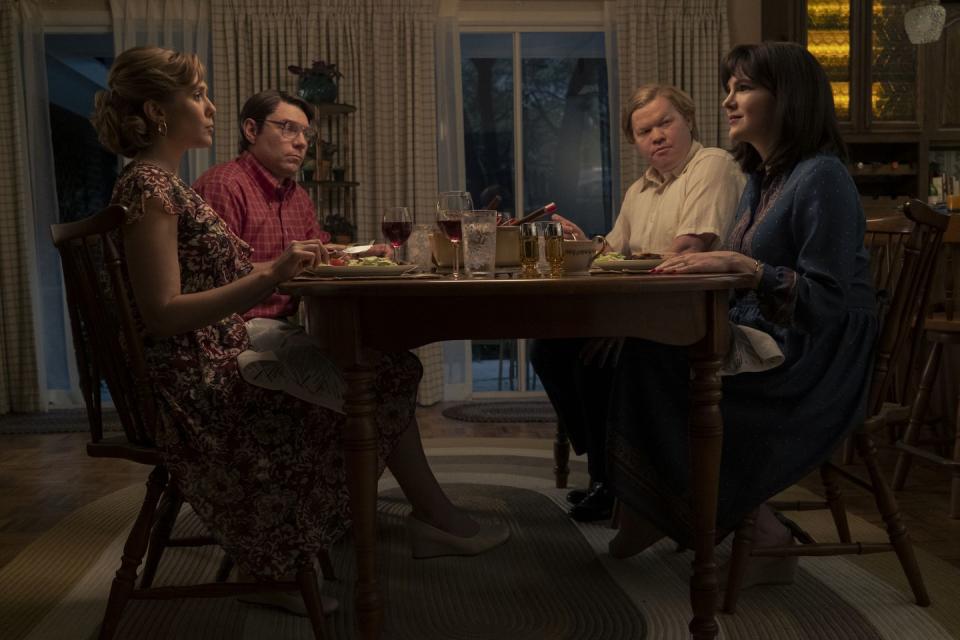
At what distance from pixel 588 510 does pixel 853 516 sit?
2.46 ft

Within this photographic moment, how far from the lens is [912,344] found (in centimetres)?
202


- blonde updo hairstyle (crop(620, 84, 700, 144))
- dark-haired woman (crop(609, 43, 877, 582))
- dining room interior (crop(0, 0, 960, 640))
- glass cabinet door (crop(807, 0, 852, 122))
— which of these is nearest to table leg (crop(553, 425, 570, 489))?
dining room interior (crop(0, 0, 960, 640))

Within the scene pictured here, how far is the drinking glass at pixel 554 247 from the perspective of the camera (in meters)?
1.69

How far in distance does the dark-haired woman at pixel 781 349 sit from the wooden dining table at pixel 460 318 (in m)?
0.23

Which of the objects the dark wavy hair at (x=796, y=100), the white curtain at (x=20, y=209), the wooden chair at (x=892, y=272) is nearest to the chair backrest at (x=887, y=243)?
the wooden chair at (x=892, y=272)

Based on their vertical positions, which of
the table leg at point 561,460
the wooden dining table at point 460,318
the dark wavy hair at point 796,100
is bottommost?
the table leg at point 561,460

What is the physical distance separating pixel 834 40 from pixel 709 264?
3606 mm

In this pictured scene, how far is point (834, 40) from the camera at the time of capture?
15.2ft

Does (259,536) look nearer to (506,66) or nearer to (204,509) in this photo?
(204,509)

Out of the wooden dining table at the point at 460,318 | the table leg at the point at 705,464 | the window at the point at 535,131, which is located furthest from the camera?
the window at the point at 535,131

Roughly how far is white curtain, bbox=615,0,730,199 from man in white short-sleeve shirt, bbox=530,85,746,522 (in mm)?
2072

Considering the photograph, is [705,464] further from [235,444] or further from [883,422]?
[235,444]

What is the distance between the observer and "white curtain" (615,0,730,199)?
4758 mm

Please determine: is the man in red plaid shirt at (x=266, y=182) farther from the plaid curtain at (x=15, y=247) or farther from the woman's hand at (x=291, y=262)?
the plaid curtain at (x=15, y=247)
